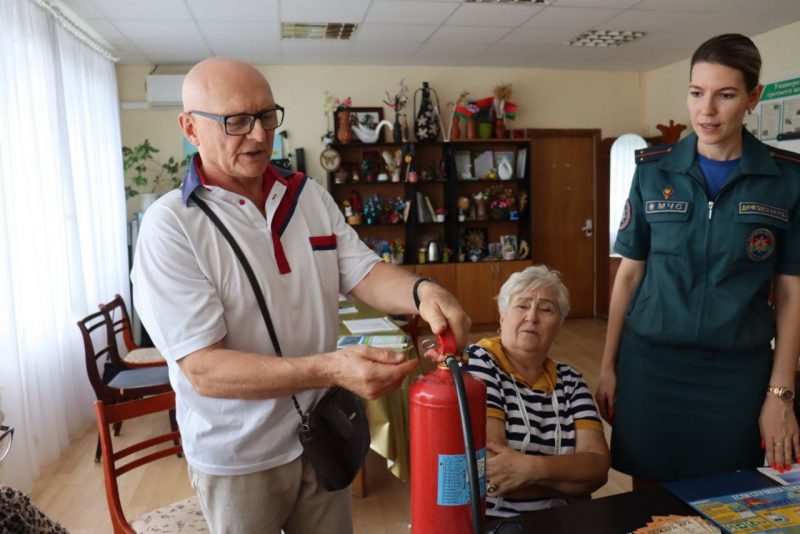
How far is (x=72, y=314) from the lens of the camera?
3812 mm

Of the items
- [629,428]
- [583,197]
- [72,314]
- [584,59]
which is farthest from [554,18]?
[72,314]

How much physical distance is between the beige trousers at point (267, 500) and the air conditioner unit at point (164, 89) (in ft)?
16.5

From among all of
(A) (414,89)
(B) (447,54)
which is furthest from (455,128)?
(B) (447,54)

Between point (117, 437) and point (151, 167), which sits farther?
point (151, 167)

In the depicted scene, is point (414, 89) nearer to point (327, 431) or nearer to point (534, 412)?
point (534, 412)

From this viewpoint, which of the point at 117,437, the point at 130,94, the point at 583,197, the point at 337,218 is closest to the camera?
the point at 337,218

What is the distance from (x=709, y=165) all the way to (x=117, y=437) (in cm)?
364

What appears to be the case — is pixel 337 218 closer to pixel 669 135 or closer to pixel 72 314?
pixel 72 314

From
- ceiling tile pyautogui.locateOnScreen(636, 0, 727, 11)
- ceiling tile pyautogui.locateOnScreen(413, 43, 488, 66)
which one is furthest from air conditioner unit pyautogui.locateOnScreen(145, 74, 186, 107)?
ceiling tile pyautogui.locateOnScreen(636, 0, 727, 11)

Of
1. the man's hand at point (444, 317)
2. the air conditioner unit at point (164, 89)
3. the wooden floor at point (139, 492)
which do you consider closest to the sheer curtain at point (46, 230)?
the wooden floor at point (139, 492)

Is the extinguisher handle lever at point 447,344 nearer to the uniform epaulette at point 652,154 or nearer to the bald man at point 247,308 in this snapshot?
the bald man at point 247,308

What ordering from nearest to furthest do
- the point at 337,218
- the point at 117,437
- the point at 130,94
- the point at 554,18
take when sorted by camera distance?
the point at 337,218 < the point at 117,437 < the point at 554,18 < the point at 130,94

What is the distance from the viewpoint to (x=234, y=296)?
3.83 ft

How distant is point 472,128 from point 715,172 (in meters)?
4.78
